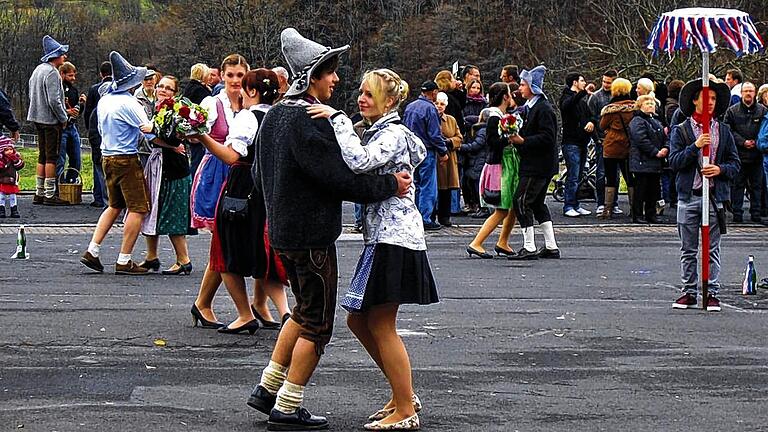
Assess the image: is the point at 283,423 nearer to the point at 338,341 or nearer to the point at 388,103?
the point at 388,103

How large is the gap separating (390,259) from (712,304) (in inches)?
213

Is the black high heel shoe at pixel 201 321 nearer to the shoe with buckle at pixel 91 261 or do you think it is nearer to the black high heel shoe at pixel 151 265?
the black high heel shoe at pixel 151 265

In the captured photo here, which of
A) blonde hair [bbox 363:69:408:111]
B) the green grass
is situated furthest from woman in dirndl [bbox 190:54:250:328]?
the green grass

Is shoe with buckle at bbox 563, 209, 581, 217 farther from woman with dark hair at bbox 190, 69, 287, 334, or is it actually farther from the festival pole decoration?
woman with dark hair at bbox 190, 69, 287, 334

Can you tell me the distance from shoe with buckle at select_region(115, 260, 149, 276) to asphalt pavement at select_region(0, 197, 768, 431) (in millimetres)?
220

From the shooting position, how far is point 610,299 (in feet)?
→ 38.9

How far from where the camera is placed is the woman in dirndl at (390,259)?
666 cm

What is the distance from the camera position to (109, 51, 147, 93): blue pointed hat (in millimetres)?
12312

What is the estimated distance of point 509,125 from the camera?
1448 centimetres

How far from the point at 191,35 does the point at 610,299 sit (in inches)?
1949

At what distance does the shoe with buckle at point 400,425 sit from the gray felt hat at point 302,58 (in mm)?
1739

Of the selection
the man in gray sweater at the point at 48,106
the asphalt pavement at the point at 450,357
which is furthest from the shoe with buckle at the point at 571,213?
the man in gray sweater at the point at 48,106

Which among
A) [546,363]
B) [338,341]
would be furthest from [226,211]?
[546,363]

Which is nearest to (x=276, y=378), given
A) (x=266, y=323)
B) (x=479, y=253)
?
(x=266, y=323)
